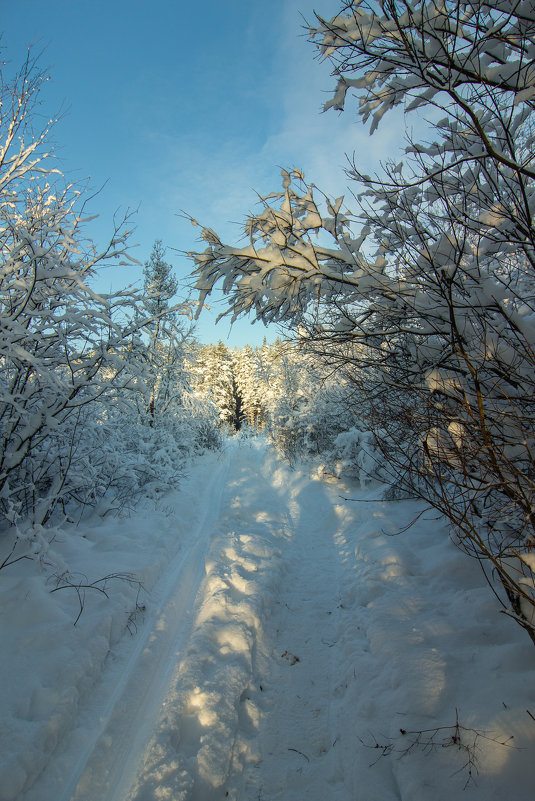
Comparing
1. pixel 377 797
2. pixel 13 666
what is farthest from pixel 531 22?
pixel 13 666

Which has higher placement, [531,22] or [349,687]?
[531,22]

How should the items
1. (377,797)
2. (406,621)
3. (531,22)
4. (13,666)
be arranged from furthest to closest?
1. (406,621)
2. (13,666)
3. (531,22)
4. (377,797)

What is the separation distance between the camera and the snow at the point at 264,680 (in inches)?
93.6

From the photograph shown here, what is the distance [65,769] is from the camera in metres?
2.52

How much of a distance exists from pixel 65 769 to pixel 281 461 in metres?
14.6

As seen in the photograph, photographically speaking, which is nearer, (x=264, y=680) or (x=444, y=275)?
(x=444, y=275)

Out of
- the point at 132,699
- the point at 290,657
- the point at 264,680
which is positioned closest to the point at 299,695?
the point at 264,680

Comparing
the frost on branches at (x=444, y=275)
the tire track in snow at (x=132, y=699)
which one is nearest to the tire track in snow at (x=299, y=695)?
the tire track in snow at (x=132, y=699)

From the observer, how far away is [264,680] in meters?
3.48

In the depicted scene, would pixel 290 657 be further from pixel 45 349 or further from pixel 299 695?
pixel 45 349

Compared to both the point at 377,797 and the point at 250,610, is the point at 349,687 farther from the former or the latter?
the point at 250,610

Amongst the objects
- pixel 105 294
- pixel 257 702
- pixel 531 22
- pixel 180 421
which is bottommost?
pixel 257 702

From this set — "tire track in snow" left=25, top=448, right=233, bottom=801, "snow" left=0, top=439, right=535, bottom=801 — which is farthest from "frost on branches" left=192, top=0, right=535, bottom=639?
"tire track in snow" left=25, top=448, right=233, bottom=801

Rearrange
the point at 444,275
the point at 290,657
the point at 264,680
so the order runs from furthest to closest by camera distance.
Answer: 1. the point at 290,657
2. the point at 264,680
3. the point at 444,275
